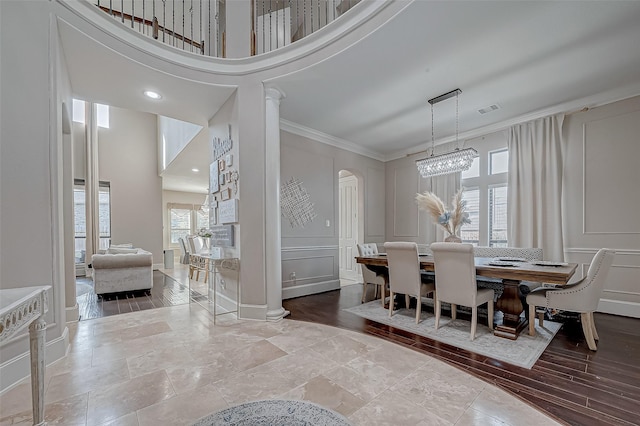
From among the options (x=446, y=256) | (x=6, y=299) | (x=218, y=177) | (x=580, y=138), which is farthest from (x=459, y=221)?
(x=6, y=299)

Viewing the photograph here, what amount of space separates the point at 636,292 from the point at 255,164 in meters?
4.97

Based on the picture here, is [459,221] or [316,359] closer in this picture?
[316,359]

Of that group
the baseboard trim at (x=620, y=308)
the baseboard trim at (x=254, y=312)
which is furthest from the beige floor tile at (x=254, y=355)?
the baseboard trim at (x=620, y=308)

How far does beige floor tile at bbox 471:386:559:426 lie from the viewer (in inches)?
60.6

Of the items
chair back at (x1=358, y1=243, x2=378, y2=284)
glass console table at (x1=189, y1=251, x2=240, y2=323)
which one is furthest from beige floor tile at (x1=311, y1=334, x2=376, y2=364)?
chair back at (x1=358, y1=243, x2=378, y2=284)

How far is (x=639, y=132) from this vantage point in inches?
133

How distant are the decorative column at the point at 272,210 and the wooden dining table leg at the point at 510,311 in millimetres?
2435

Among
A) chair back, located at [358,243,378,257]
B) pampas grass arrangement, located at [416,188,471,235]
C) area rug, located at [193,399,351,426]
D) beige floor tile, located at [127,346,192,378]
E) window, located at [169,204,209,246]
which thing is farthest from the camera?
window, located at [169,204,209,246]

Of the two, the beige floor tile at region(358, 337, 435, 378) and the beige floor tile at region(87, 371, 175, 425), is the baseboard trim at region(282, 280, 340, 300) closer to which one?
the beige floor tile at region(358, 337, 435, 378)

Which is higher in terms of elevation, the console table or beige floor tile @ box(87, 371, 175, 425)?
the console table

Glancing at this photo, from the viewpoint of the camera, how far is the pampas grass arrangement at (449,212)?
357 cm

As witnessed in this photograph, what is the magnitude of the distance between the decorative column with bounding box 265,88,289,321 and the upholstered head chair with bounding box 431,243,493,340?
1851 millimetres

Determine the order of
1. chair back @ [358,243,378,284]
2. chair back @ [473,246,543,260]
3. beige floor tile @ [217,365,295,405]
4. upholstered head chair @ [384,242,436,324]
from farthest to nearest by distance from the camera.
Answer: chair back @ [358,243,378,284], chair back @ [473,246,543,260], upholstered head chair @ [384,242,436,324], beige floor tile @ [217,365,295,405]

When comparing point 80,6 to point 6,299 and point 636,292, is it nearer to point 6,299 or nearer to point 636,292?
point 6,299
